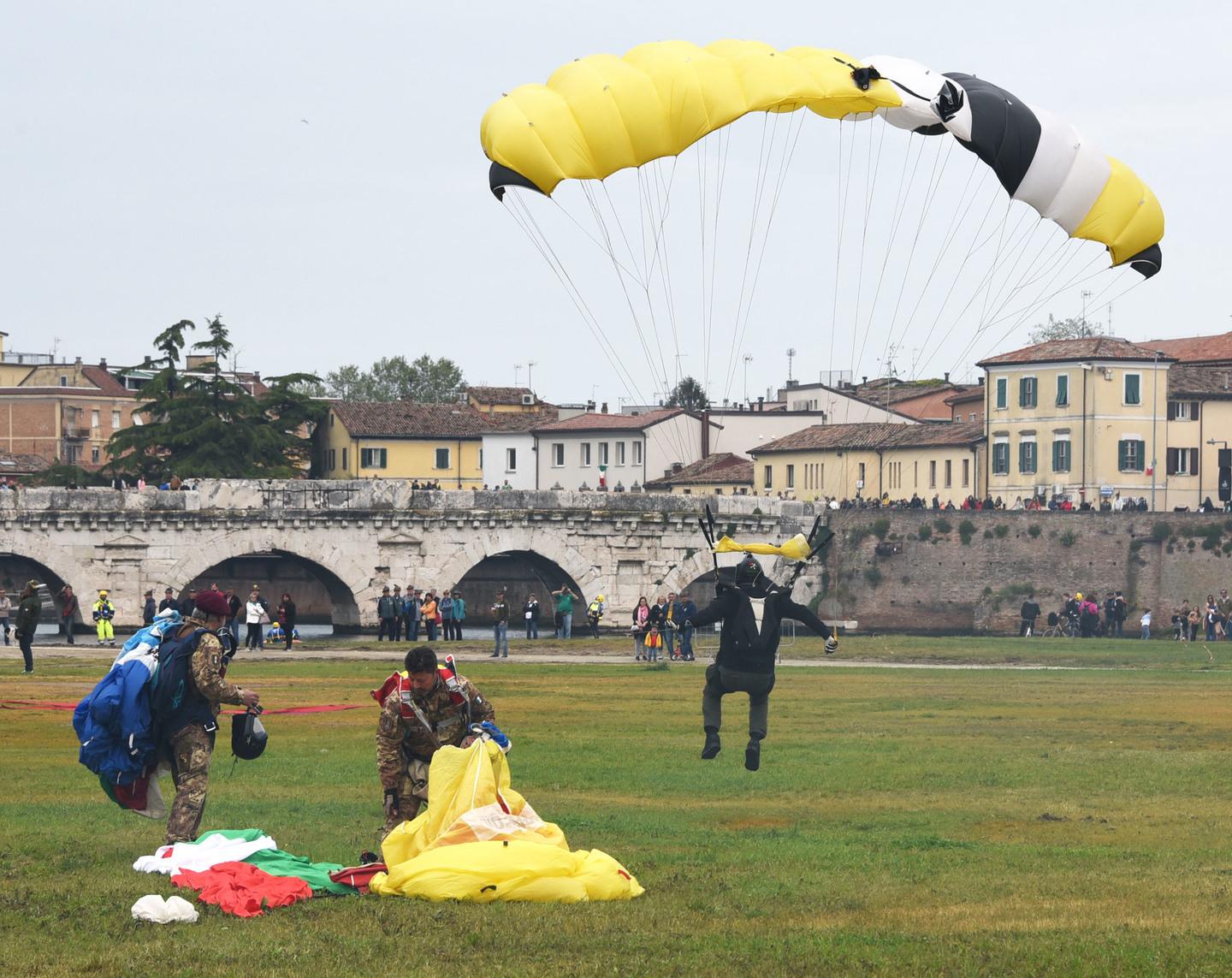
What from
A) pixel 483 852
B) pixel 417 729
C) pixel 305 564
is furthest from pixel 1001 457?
pixel 483 852

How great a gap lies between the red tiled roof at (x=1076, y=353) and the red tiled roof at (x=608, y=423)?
21492 mm

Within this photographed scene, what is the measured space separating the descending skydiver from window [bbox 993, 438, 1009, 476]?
201ft

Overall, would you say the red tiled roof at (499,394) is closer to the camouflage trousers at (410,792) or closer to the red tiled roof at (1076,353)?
the red tiled roof at (1076,353)

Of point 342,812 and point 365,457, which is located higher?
point 365,457

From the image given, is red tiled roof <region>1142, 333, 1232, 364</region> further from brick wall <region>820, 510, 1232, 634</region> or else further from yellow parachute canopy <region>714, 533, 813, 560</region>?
yellow parachute canopy <region>714, 533, 813, 560</region>

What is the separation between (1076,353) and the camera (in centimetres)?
7650

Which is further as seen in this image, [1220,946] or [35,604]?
[35,604]

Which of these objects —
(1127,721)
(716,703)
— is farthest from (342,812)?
(1127,721)

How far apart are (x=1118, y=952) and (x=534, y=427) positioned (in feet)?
293

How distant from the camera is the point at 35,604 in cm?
3944

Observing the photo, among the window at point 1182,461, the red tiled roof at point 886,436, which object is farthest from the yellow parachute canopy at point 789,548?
the window at point 1182,461

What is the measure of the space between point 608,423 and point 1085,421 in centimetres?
3054

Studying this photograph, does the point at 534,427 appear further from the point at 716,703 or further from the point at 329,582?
the point at 716,703

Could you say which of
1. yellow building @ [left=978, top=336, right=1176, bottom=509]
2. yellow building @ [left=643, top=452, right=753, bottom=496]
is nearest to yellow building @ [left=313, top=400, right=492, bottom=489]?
yellow building @ [left=643, top=452, right=753, bottom=496]
